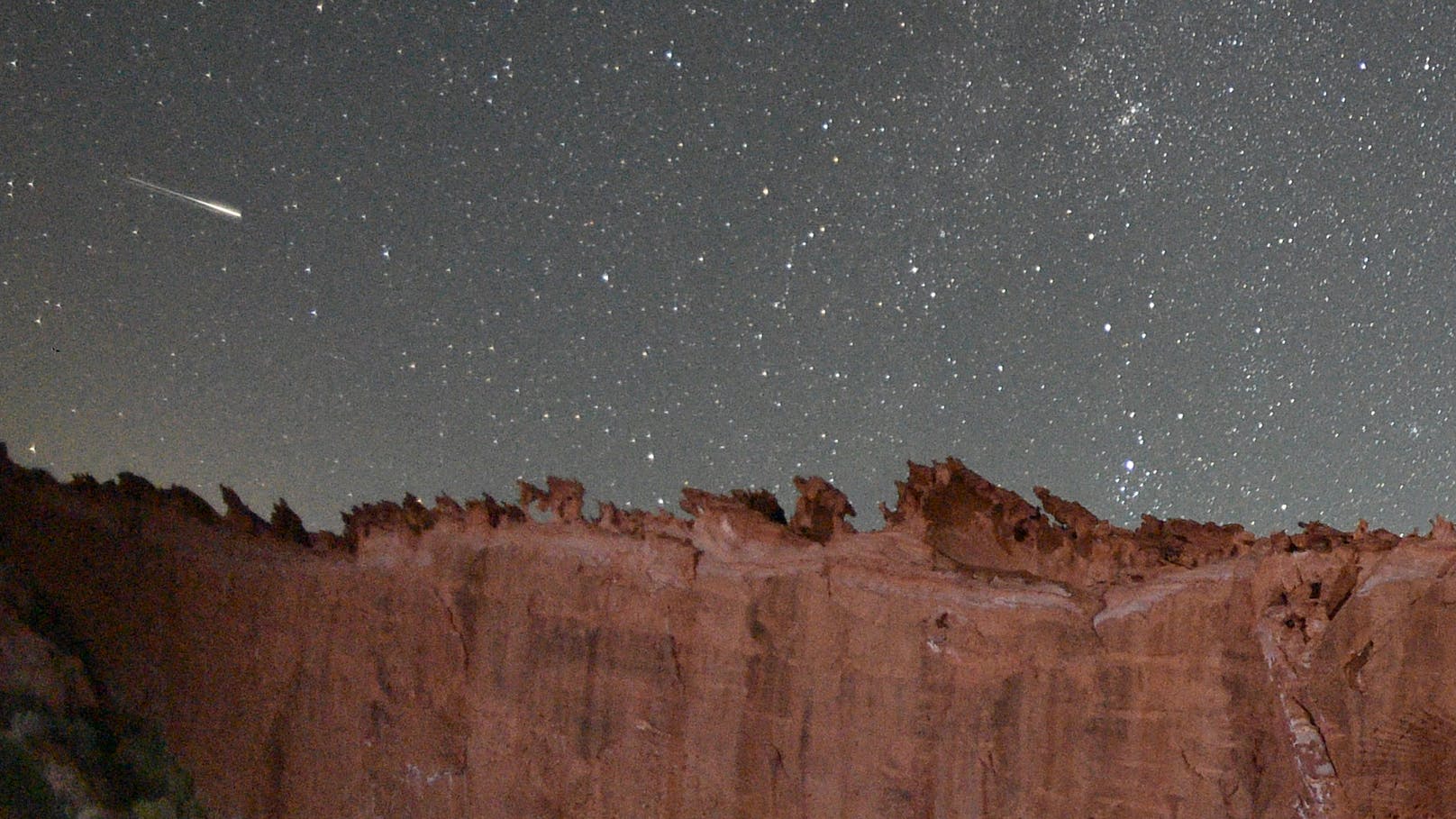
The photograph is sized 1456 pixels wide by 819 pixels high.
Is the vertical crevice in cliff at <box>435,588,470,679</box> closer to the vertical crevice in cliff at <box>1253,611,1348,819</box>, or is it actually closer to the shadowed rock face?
the shadowed rock face

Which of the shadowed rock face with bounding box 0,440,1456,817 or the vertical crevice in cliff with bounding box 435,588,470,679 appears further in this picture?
the vertical crevice in cliff with bounding box 435,588,470,679

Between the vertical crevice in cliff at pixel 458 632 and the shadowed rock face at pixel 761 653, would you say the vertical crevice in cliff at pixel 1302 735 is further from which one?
the vertical crevice in cliff at pixel 458 632

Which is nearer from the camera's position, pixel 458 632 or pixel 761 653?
pixel 761 653

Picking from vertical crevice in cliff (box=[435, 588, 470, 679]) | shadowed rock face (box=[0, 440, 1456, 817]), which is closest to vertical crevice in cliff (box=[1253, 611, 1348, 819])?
shadowed rock face (box=[0, 440, 1456, 817])

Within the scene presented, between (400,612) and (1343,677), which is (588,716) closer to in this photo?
(400,612)

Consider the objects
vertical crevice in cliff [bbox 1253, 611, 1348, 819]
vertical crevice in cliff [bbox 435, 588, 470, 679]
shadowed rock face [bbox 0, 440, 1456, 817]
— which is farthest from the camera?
vertical crevice in cliff [bbox 435, 588, 470, 679]

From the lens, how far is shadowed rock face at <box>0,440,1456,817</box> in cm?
666

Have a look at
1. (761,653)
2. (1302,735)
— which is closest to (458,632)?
(761,653)

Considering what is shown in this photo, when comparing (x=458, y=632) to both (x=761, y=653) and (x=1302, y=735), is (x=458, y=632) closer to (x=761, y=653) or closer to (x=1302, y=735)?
(x=761, y=653)

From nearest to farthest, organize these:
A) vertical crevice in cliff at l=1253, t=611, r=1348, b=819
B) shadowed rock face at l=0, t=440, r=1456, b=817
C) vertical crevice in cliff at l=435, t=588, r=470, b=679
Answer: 1. vertical crevice in cliff at l=1253, t=611, r=1348, b=819
2. shadowed rock face at l=0, t=440, r=1456, b=817
3. vertical crevice in cliff at l=435, t=588, r=470, b=679

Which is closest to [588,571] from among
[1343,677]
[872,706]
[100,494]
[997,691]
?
[872,706]

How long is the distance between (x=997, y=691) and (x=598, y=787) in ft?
13.5

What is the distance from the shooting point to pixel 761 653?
907 centimetres

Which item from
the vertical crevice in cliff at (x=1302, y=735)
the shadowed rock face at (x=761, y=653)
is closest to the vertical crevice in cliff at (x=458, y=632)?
the shadowed rock face at (x=761, y=653)
